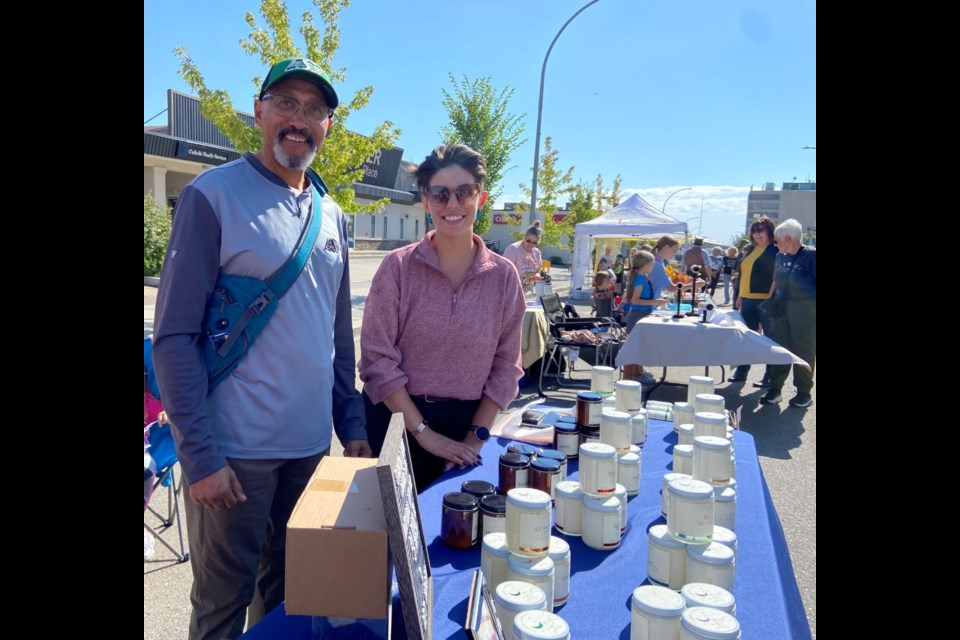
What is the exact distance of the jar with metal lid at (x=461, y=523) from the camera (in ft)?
5.00

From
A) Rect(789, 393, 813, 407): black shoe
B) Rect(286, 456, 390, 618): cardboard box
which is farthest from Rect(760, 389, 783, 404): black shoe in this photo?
Rect(286, 456, 390, 618): cardboard box

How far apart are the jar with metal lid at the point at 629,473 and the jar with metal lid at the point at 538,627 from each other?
2.87ft

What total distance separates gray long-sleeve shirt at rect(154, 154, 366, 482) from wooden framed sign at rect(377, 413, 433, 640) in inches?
27.7

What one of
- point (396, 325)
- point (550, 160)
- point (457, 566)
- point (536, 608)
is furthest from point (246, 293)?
point (550, 160)

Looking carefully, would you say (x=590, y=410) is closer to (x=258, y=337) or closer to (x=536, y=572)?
(x=536, y=572)

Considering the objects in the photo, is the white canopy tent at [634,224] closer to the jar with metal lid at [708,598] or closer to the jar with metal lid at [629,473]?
the jar with metal lid at [629,473]

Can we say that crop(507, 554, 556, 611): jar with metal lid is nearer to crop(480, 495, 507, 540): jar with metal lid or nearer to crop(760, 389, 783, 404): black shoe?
crop(480, 495, 507, 540): jar with metal lid

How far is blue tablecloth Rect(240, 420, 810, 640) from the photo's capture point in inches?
49.4

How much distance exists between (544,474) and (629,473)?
0.35 meters

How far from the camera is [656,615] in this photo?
1.09m

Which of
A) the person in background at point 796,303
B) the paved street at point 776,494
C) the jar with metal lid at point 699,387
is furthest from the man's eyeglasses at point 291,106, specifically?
A: the person in background at point 796,303

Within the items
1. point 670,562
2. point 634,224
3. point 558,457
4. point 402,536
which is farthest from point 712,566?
point 634,224
